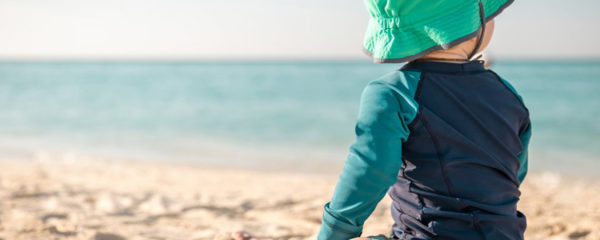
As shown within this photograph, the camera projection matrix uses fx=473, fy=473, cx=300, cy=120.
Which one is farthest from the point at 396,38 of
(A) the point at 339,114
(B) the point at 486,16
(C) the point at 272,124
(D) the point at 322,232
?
(A) the point at 339,114

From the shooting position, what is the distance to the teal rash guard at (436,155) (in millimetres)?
1145

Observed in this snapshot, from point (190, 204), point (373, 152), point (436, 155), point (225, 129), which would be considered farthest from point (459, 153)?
point (225, 129)

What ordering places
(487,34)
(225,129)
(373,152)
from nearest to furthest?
(373,152) → (487,34) → (225,129)

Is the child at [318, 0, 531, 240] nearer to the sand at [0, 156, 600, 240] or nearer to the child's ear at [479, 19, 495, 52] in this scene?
the child's ear at [479, 19, 495, 52]

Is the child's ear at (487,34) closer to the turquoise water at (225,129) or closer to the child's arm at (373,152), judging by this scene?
the child's arm at (373,152)

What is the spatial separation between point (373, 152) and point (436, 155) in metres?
0.17

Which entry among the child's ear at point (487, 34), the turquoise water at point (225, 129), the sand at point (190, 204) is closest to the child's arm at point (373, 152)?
the child's ear at point (487, 34)

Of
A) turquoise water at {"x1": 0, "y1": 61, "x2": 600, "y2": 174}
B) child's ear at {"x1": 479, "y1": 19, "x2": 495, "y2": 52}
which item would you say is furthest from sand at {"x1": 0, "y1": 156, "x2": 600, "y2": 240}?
turquoise water at {"x1": 0, "y1": 61, "x2": 600, "y2": 174}

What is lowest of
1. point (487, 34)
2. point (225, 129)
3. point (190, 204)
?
point (225, 129)

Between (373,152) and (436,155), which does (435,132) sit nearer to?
(436,155)

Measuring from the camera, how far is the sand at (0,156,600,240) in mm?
2580

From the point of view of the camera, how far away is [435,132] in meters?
1.16

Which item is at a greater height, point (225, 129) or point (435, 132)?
point (435, 132)

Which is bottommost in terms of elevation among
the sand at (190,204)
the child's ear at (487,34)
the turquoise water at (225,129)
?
the turquoise water at (225,129)
